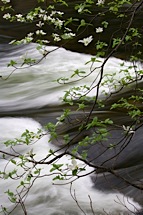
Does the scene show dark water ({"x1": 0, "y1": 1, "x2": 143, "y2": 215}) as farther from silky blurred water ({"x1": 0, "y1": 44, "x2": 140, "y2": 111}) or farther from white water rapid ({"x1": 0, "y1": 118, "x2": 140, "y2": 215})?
white water rapid ({"x1": 0, "y1": 118, "x2": 140, "y2": 215})

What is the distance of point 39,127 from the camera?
5035mm

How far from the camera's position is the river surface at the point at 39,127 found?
346cm

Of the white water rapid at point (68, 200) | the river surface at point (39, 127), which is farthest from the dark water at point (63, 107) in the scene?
the white water rapid at point (68, 200)

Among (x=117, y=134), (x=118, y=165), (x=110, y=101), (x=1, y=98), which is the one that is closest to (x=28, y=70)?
(x=1, y=98)

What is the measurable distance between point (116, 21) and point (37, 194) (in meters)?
6.54

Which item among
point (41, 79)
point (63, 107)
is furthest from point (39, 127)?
point (41, 79)

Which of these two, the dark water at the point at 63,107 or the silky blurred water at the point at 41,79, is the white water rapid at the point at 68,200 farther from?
the silky blurred water at the point at 41,79

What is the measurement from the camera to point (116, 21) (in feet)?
31.1

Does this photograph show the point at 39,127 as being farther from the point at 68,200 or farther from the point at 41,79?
the point at 41,79

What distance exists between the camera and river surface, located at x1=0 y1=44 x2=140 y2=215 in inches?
136


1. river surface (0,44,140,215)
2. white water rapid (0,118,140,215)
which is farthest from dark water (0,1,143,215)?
white water rapid (0,118,140,215)

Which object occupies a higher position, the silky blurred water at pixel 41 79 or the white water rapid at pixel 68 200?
the white water rapid at pixel 68 200

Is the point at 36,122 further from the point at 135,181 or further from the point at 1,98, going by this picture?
the point at 135,181

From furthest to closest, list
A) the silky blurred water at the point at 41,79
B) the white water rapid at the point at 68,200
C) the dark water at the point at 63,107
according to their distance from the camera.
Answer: the silky blurred water at the point at 41,79 → the dark water at the point at 63,107 → the white water rapid at the point at 68,200
